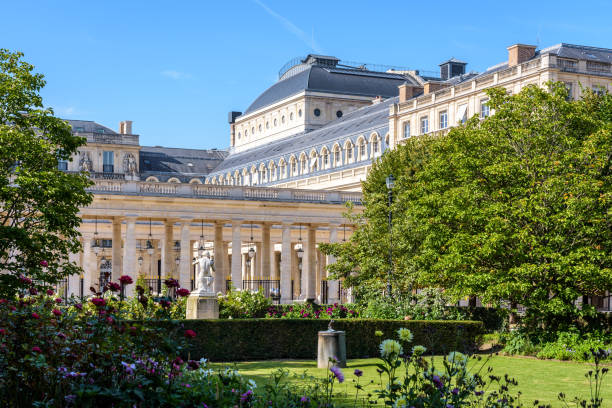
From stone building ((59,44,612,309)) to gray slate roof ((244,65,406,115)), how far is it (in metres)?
0.19

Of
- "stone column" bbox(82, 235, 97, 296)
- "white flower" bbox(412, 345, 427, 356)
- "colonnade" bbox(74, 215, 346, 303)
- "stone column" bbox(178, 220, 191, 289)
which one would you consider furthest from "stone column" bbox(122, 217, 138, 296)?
"white flower" bbox(412, 345, 427, 356)

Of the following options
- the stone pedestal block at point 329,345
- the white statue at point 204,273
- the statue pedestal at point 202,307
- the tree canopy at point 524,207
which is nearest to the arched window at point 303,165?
the tree canopy at point 524,207

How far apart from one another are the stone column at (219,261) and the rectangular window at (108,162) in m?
58.0

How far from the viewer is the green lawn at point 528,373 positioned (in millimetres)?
22344

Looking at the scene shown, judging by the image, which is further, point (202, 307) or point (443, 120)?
point (443, 120)

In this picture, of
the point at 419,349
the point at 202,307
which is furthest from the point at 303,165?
the point at 419,349

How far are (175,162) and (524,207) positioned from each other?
107 metres

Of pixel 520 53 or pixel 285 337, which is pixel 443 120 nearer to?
pixel 520 53

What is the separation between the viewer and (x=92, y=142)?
4865 inches

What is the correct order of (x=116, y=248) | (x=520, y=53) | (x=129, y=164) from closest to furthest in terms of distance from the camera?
(x=116, y=248)
(x=520, y=53)
(x=129, y=164)

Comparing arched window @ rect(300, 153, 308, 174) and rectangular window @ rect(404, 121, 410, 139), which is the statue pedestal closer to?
rectangular window @ rect(404, 121, 410, 139)

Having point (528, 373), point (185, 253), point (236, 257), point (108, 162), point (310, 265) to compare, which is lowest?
point (528, 373)

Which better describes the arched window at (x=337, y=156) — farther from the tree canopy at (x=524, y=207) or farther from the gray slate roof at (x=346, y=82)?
the tree canopy at (x=524, y=207)

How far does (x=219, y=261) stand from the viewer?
6994 centimetres
